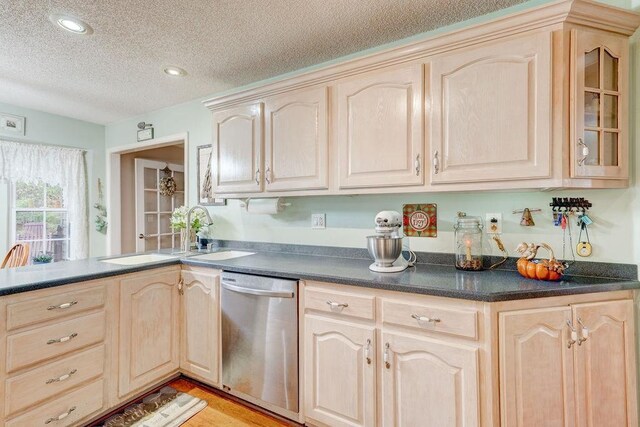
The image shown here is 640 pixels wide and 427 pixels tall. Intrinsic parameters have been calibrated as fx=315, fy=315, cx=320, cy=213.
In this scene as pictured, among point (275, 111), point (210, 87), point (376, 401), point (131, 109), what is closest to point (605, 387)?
point (376, 401)

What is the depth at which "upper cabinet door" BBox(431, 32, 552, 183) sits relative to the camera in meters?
1.40

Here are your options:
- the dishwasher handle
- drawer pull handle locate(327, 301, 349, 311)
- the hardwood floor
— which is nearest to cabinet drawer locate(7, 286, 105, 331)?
the dishwasher handle

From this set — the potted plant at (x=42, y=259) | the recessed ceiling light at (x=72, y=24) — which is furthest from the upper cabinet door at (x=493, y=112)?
the potted plant at (x=42, y=259)

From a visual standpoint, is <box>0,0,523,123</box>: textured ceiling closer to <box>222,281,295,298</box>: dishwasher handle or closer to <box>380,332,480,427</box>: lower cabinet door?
<box>222,281,295,298</box>: dishwasher handle

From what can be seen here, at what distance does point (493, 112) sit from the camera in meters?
1.49

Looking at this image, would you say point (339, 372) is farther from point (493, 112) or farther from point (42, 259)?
point (42, 259)

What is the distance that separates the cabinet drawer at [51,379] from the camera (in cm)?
149

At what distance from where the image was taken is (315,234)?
2398 mm

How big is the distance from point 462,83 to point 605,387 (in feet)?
4.98

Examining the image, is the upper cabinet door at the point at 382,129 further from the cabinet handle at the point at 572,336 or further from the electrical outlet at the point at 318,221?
the cabinet handle at the point at 572,336

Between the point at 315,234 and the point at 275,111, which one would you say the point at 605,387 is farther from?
the point at 275,111

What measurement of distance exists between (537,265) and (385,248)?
0.71 m

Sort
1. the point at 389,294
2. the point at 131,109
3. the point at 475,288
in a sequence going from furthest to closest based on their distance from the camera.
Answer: the point at 131,109 → the point at 389,294 → the point at 475,288

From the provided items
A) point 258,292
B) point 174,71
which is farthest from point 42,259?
point 258,292
